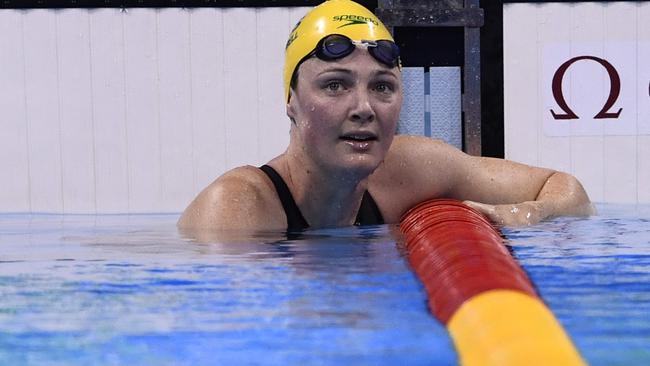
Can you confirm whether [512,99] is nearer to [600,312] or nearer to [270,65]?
[270,65]

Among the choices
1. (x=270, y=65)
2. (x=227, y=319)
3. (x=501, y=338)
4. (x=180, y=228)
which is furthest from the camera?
(x=270, y=65)

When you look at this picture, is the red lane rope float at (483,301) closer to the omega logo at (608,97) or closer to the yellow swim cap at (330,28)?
the yellow swim cap at (330,28)

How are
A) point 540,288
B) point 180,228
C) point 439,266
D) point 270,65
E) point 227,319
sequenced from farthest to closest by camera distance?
1. point 270,65
2. point 180,228
3. point 439,266
4. point 540,288
5. point 227,319

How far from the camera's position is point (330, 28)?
13.2 ft

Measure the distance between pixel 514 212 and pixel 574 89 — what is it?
12.7 ft

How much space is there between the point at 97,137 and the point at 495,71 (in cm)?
A: 345

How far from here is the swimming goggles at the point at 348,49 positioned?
12.6 ft

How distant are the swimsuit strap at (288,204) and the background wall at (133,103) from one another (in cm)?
387

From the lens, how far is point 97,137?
315 inches

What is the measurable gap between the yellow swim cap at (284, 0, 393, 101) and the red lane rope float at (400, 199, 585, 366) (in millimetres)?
980

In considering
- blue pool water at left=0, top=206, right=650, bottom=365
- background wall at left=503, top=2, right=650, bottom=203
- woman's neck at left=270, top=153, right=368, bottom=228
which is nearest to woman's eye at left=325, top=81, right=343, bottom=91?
woman's neck at left=270, top=153, right=368, bottom=228

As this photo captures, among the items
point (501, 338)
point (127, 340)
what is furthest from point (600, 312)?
point (127, 340)

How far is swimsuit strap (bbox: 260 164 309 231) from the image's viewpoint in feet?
13.3

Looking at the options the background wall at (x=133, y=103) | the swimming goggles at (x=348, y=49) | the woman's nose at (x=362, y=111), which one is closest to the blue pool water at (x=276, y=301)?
the woman's nose at (x=362, y=111)
